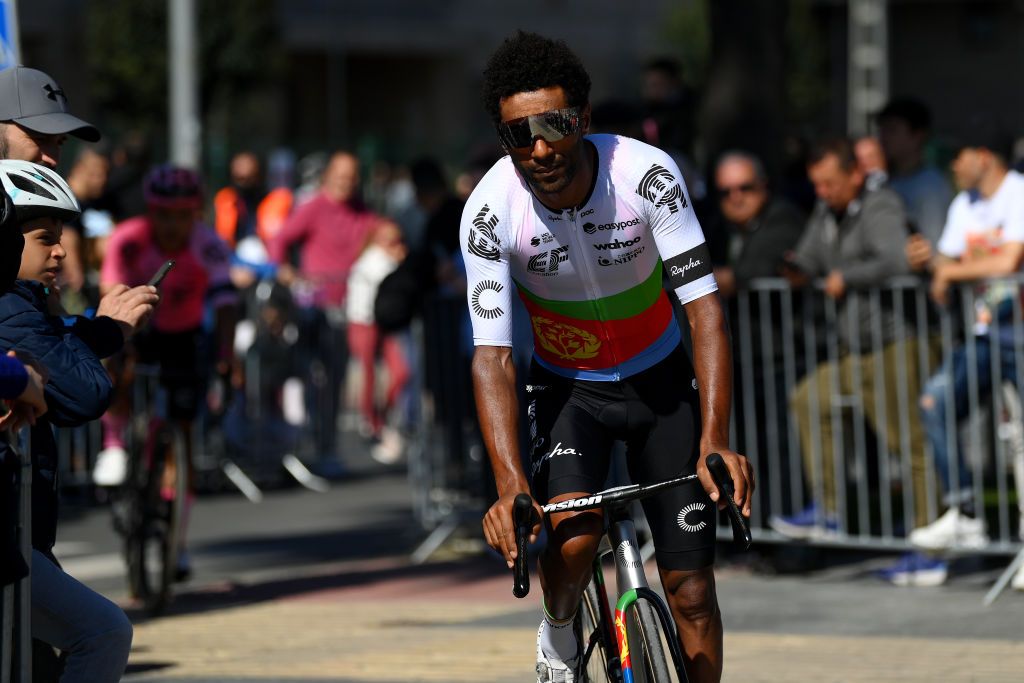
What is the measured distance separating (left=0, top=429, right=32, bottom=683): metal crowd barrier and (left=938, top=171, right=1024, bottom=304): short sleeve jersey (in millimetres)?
5476

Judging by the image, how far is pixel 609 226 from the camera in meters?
4.94

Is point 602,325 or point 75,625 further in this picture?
point 602,325

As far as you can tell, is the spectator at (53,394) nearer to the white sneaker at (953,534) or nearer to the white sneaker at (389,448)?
the white sneaker at (953,534)

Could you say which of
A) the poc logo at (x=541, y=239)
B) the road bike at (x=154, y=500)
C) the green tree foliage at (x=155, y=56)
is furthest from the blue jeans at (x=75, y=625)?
the green tree foliage at (x=155, y=56)

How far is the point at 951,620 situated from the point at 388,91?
4782 centimetres

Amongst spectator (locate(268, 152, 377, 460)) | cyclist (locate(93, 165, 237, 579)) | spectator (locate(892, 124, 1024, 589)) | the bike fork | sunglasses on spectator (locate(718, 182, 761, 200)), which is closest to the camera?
the bike fork

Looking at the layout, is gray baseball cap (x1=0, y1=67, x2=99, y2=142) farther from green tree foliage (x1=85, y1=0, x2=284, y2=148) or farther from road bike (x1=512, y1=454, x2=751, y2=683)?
green tree foliage (x1=85, y1=0, x2=284, y2=148)

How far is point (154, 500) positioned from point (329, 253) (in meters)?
6.90

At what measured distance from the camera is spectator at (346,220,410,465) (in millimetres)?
15070

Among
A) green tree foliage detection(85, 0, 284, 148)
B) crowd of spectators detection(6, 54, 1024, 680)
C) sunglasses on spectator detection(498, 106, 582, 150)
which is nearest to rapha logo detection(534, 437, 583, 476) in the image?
sunglasses on spectator detection(498, 106, 582, 150)

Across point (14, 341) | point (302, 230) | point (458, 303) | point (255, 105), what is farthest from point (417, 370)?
point (255, 105)

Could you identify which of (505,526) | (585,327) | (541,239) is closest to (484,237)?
(541,239)

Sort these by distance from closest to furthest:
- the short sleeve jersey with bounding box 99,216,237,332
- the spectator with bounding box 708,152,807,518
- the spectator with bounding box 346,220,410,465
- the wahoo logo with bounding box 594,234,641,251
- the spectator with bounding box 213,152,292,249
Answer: the wahoo logo with bounding box 594,234,641,251 → the short sleeve jersey with bounding box 99,216,237,332 → the spectator with bounding box 708,152,807,518 → the spectator with bounding box 346,220,410,465 → the spectator with bounding box 213,152,292,249

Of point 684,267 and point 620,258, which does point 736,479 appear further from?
point 620,258
